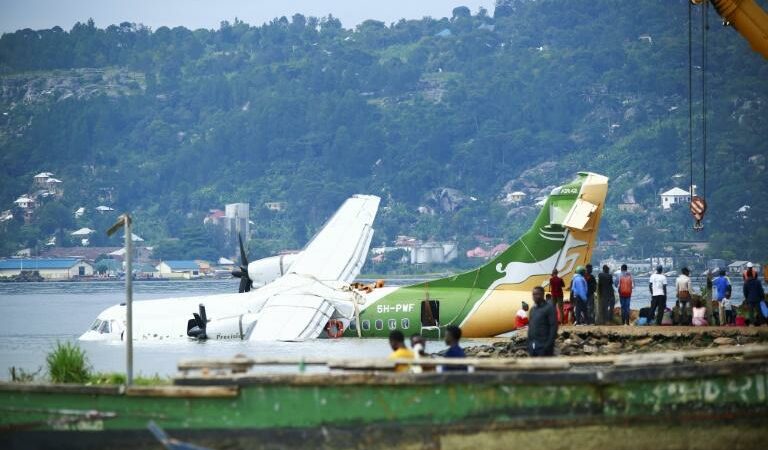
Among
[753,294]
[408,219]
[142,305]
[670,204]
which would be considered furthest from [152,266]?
[753,294]

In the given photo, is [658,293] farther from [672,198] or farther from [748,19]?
[672,198]

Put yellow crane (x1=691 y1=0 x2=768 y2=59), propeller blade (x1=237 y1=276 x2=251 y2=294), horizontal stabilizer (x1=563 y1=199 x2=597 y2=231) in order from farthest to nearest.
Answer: propeller blade (x1=237 y1=276 x2=251 y2=294) → horizontal stabilizer (x1=563 y1=199 x2=597 y2=231) → yellow crane (x1=691 y1=0 x2=768 y2=59)

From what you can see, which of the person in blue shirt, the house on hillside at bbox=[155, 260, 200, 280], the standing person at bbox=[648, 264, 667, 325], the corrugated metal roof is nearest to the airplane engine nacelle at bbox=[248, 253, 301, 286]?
the standing person at bbox=[648, 264, 667, 325]

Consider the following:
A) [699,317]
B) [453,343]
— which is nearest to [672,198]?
[699,317]

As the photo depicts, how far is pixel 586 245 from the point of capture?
45.0m

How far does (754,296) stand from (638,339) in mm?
3287

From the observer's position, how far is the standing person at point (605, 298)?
39197 mm

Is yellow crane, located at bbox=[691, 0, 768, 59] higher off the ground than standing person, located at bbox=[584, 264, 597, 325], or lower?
higher

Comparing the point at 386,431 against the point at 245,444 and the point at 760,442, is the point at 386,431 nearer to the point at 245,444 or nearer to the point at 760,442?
the point at 245,444

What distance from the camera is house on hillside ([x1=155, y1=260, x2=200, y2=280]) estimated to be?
170 m

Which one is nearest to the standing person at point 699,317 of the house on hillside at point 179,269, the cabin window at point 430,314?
the cabin window at point 430,314

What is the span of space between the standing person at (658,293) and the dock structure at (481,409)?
1779cm

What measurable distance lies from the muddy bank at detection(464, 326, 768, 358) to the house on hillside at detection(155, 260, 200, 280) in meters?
134

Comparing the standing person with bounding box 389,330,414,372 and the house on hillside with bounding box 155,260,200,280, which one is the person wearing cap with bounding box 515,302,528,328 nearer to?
the standing person with bounding box 389,330,414,372
